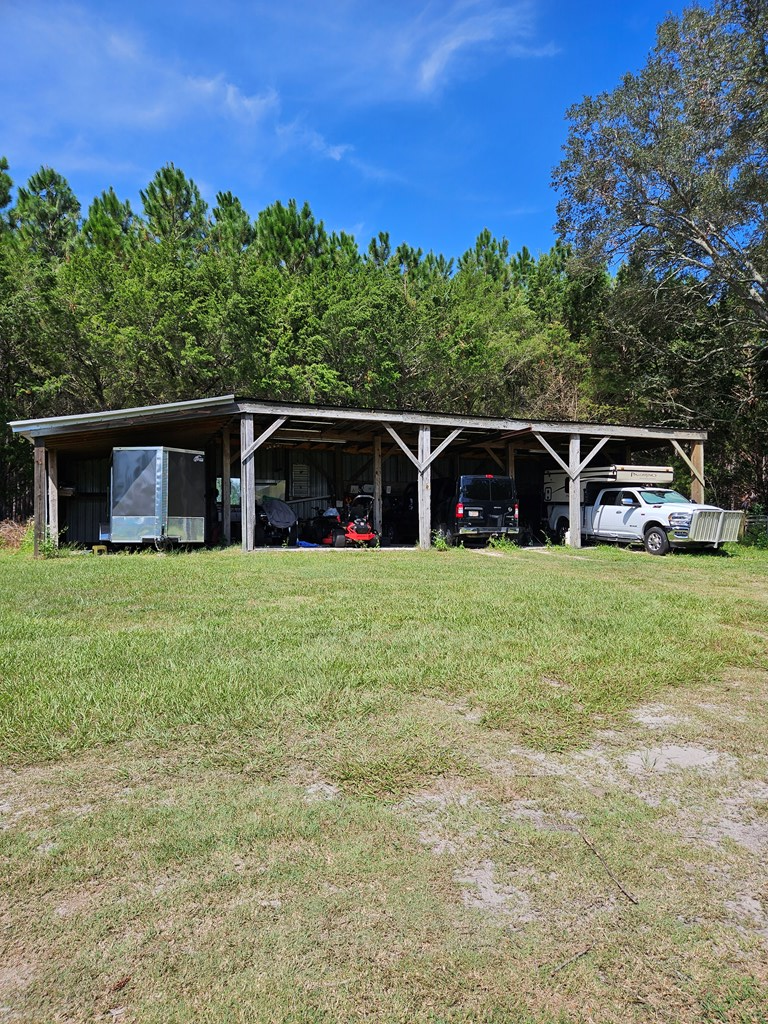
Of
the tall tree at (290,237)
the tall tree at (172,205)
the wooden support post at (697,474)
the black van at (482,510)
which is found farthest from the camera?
the tall tree at (290,237)

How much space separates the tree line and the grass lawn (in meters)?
18.0

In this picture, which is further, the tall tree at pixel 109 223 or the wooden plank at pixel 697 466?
the tall tree at pixel 109 223

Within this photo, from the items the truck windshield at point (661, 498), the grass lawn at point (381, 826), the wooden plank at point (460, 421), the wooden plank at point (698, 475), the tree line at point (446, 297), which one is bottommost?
the grass lawn at point (381, 826)

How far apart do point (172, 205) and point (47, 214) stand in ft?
15.6

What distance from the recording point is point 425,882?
84.2 inches

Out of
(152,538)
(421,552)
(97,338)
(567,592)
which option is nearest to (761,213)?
(421,552)

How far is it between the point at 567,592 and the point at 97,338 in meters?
18.9

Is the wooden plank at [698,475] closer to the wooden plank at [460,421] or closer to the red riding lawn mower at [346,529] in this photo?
the wooden plank at [460,421]

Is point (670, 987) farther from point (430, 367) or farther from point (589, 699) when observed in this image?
point (430, 367)

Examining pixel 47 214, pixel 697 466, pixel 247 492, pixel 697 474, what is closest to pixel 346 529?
pixel 247 492

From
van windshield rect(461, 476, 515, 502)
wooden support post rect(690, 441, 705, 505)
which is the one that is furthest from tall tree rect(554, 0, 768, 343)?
van windshield rect(461, 476, 515, 502)

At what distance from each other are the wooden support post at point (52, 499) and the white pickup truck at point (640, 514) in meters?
13.6

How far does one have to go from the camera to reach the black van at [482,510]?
1580cm

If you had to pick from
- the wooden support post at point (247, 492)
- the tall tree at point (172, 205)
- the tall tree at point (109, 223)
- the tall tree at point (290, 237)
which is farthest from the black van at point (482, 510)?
the tall tree at point (109, 223)
